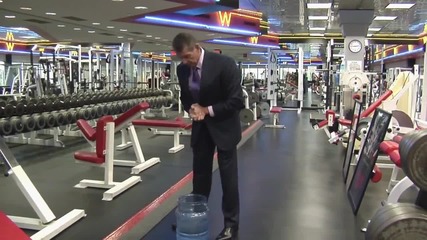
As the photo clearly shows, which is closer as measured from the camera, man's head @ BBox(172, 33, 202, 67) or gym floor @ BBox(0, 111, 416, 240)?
man's head @ BBox(172, 33, 202, 67)

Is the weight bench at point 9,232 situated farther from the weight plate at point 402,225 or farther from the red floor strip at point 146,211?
the weight plate at point 402,225

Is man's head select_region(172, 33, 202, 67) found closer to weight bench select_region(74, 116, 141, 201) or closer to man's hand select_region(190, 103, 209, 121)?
man's hand select_region(190, 103, 209, 121)

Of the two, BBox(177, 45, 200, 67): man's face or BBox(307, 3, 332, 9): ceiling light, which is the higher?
BBox(307, 3, 332, 9): ceiling light

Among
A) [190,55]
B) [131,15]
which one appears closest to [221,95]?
[190,55]

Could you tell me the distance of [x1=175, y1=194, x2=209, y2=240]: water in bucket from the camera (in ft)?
8.59

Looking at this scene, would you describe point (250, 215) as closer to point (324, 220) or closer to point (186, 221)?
point (324, 220)

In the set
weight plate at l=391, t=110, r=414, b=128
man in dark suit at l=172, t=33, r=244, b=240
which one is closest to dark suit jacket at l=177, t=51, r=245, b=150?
man in dark suit at l=172, t=33, r=244, b=240

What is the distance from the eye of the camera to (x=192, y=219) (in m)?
2.61

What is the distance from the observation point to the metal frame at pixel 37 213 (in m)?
2.82

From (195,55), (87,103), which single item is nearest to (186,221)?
(195,55)

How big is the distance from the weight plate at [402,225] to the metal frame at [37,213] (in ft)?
7.27

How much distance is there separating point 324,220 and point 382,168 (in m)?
2.28

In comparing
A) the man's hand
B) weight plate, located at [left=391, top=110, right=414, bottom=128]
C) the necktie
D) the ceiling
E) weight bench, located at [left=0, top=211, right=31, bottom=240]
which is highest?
the ceiling

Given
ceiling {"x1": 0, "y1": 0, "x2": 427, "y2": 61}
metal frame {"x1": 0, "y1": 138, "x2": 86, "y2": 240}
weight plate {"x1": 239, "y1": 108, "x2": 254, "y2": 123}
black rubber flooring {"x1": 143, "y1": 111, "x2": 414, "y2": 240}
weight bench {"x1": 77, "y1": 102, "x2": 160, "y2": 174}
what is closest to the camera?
metal frame {"x1": 0, "y1": 138, "x2": 86, "y2": 240}
